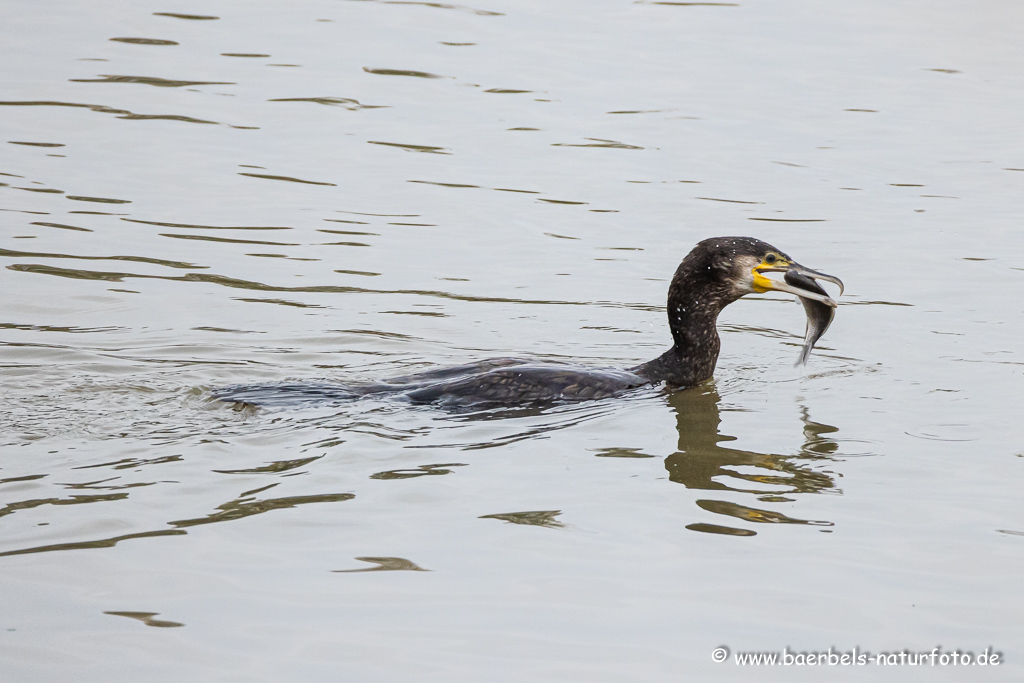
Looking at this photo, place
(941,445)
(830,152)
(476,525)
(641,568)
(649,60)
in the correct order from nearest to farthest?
(641,568), (476,525), (941,445), (830,152), (649,60)

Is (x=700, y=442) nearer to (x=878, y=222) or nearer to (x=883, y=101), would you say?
(x=878, y=222)

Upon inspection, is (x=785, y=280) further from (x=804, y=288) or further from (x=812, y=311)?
(x=812, y=311)

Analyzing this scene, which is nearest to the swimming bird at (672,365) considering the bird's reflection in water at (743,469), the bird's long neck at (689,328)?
the bird's long neck at (689,328)

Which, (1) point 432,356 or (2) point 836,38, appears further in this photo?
(2) point 836,38

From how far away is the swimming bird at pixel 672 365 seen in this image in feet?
24.5

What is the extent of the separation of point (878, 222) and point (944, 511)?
20.4 ft

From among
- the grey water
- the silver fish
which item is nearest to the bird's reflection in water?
the grey water

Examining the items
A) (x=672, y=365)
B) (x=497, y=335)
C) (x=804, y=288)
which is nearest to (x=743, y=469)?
(x=804, y=288)

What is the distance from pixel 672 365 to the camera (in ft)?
26.8

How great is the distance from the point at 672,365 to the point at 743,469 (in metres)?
1.66

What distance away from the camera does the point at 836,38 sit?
17.7 m

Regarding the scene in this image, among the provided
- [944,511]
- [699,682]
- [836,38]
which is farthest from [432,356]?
[836,38]

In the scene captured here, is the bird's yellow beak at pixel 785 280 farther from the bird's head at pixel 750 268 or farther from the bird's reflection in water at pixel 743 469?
the bird's reflection in water at pixel 743 469

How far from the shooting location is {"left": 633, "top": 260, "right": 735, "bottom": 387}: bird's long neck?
8.16 m
